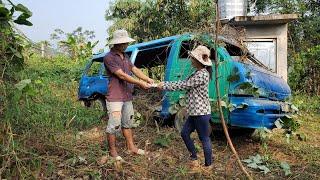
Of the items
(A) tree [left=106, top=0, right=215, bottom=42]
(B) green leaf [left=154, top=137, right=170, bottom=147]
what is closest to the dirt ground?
(B) green leaf [left=154, top=137, right=170, bottom=147]

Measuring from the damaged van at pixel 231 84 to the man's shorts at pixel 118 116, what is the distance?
118 cm

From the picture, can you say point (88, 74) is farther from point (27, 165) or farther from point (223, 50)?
point (27, 165)

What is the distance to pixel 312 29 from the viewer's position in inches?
615

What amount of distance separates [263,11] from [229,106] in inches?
495

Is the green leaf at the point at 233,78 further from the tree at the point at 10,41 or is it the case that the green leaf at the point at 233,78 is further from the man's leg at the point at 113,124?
the tree at the point at 10,41

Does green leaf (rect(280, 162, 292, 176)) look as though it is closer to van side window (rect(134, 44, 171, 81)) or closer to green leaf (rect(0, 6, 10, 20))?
van side window (rect(134, 44, 171, 81))

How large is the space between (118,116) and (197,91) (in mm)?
981

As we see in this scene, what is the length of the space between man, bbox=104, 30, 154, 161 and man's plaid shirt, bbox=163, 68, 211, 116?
494 millimetres

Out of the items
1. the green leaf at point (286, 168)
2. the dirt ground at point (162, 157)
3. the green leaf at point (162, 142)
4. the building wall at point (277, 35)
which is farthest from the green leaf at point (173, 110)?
the building wall at point (277, 35)

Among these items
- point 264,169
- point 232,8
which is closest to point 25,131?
point 264,169

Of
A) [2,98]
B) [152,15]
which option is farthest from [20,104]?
[152,15]

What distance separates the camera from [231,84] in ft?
20.6

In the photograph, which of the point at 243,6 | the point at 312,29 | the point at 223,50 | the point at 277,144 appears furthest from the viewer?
the point at 312,29

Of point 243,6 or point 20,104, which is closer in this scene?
point 20,104
